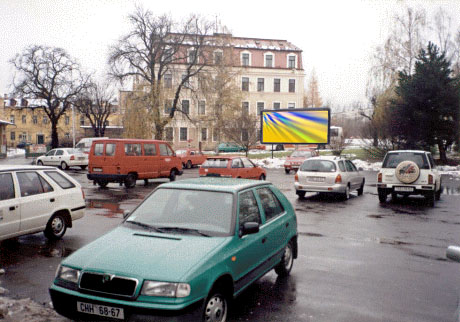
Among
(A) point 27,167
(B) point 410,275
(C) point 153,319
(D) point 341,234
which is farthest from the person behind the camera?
(D) point 341,234

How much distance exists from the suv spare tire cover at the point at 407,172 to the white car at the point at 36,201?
10.1 meters

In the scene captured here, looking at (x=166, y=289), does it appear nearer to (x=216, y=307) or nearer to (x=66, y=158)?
(x=216, y=307)

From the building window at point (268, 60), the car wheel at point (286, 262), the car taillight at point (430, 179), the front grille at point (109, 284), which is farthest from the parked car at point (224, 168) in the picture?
the building window at point (268, 60)

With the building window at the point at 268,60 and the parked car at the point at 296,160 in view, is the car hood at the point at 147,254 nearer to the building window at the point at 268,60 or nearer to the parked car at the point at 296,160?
the parked car at the point at 296,160

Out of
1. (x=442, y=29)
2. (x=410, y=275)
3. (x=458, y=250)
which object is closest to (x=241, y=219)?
(x=458, y=250)

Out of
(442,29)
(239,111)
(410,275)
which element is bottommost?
(410,275)

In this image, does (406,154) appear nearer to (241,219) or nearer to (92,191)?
(241,219)

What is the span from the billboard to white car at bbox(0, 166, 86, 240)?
90.5 ft

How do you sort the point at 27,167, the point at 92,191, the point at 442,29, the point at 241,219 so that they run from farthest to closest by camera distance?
1. the point at 442,29
2. the point at 92,191
3. the point at 27,167
4. the point at 241,219

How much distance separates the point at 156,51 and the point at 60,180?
29.3 metres

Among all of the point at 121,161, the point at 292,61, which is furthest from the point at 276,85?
the point at 121,161

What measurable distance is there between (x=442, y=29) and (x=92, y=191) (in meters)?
38.8

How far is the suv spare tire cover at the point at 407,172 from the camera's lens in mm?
13414

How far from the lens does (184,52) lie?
37.8m
